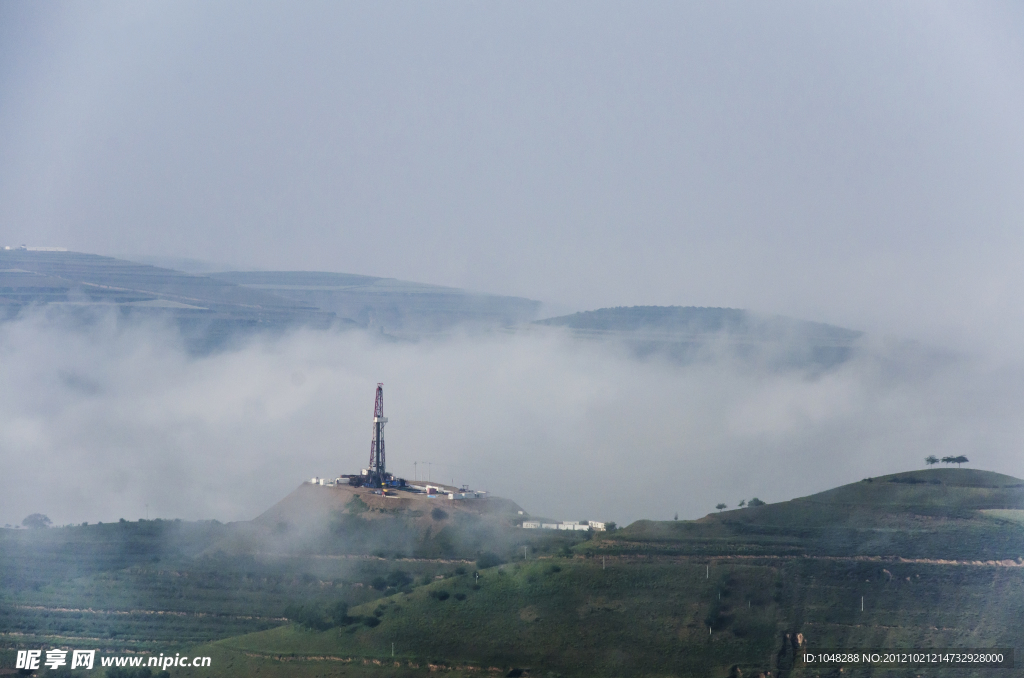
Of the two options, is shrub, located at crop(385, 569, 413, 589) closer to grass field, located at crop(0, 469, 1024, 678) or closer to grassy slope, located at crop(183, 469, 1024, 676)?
grass field, located at crop(0, 469, 1024, 678)

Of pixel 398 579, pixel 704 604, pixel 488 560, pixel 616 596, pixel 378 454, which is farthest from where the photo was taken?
pixel 378 454

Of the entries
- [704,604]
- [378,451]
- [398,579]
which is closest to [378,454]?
[378,451]

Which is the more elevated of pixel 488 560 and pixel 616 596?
pixel 488 560

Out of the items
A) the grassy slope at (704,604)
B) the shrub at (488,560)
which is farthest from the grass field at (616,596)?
the shrub at (488,560)

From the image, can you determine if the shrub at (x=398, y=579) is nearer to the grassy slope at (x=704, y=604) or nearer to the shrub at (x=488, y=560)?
the shrub at (x=488, y=560)

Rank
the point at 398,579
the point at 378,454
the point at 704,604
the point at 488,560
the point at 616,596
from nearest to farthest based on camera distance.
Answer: the point at 704,604, the point at 616,596, the point at 488,560, the point at 398,579, the point at 378,454

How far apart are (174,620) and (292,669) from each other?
18628mm

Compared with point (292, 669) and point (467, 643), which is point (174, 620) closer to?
point (292, 669)

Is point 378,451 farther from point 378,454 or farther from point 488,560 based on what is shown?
point 488,560

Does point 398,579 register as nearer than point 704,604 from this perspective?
No

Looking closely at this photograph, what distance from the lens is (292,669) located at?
78.9 m

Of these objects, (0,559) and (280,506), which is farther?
(280,506)

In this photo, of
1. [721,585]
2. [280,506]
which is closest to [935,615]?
[721,585]

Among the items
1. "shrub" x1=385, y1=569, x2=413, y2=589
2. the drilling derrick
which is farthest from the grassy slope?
the drilling derrick
